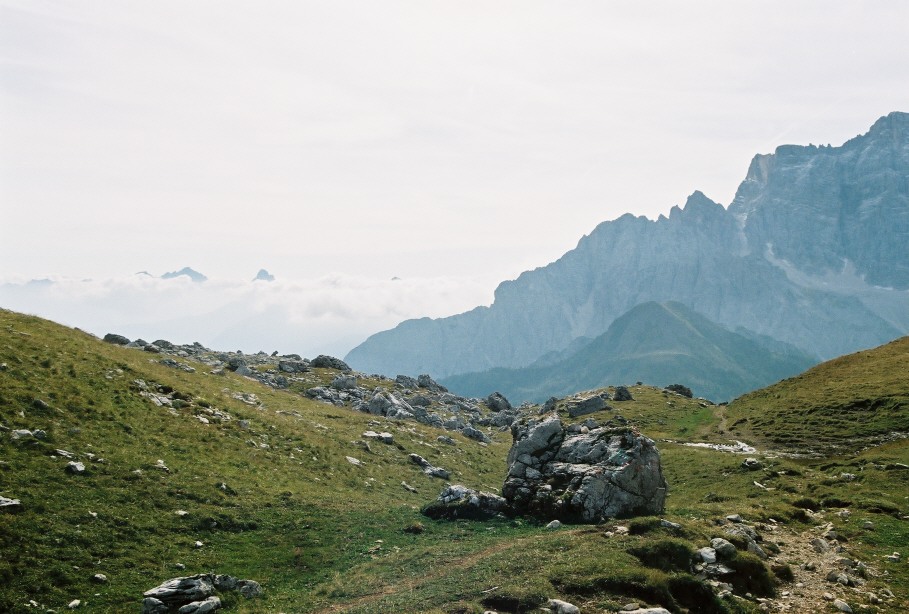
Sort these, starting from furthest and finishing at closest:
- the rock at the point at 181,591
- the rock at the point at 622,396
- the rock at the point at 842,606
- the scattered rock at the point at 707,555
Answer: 1. the rock at the point at 622,396
2. the scattered rock at the point at 707,555
3. the rock at the point at 842,606
4. the rock at the point at 181,591

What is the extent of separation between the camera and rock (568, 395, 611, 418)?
120 m

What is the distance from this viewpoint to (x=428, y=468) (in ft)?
206

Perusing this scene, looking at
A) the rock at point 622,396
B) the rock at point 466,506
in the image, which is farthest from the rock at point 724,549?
the rock at point 622,396

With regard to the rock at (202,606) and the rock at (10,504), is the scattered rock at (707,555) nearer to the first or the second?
the rock at (202,606)

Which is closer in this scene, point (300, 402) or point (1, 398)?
point (1, 398)

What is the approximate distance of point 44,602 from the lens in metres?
23.2

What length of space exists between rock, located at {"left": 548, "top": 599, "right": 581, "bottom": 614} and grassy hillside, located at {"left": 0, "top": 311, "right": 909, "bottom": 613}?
26.1 inches

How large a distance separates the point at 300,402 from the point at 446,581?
177 feet

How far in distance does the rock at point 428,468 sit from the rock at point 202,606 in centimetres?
3674

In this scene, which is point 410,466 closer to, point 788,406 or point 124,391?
point 124,391

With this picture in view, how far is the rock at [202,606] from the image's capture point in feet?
80.8

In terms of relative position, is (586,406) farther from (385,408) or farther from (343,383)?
(343,383)

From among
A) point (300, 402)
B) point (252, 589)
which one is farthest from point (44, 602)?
point (300, 402)

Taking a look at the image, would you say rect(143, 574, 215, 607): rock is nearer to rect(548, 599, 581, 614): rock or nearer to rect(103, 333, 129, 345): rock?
rect(548, 599, 581, 614): rock
